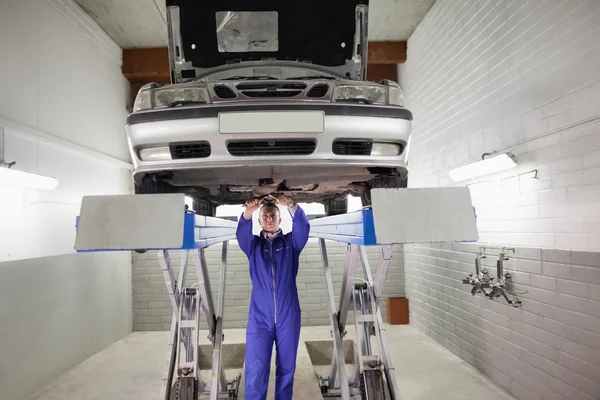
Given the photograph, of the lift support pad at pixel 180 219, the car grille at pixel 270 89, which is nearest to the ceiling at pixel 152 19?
the car grille at pixel 270 89

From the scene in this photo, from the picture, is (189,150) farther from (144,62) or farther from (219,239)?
(144,62)

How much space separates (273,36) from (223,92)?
3.35 feet

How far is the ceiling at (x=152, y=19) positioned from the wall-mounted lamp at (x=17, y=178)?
230 centimetres

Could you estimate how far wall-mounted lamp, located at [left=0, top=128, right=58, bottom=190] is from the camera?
124 inches

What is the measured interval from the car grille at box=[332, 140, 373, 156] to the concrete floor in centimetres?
200

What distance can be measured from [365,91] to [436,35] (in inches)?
134

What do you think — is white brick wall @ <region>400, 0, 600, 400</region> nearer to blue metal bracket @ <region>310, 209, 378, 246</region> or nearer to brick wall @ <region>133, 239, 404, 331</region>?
blue metal bracket @ <region>310, 209, 378, 246</region>

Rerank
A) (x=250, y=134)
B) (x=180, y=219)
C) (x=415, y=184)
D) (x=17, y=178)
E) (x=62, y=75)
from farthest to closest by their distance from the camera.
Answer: (x=415, y=184) → (x=62, y=75) → (x=17, y=178) → (x=250, y=134) → (x=180, y=219)

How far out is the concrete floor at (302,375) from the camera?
3.56 metres

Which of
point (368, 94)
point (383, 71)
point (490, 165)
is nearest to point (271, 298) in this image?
point (368, 94)

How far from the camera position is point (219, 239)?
2.62 m

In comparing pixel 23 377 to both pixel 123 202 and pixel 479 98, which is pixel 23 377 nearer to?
pixel 123 202

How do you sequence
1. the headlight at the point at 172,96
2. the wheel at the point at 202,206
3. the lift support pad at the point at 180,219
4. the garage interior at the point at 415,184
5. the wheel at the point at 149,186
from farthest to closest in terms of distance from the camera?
the wheel at the point at 202,206, the garage interior at the point at 415,184, the wheel at the point at 149,186, the headlight at the point at 172,96, the lift support pad at the point at 180,219

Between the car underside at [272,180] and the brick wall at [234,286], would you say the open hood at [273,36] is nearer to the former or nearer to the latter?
the car underside at [272,180]
